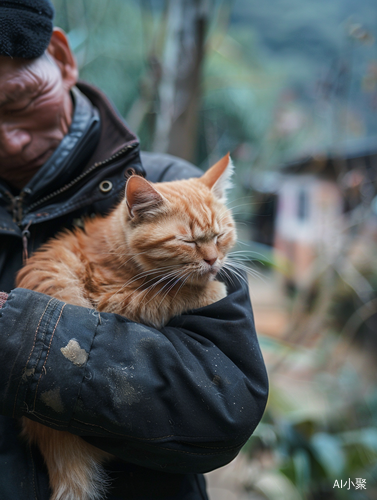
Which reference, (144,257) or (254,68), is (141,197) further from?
(254,68)

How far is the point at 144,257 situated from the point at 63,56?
810 mm

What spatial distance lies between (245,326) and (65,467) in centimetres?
62

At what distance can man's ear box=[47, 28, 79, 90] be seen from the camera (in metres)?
1.31

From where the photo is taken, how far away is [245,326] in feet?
3.22

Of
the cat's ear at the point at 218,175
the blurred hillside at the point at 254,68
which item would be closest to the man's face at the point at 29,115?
the cat's ear at the point at 218,175

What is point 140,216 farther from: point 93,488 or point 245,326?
point 93,488

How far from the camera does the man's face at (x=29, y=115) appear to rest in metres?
1.14

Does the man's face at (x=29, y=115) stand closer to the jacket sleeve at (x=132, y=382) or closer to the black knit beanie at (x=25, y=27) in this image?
the black knit beanie at (x=25, y=27)

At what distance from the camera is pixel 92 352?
87 cm

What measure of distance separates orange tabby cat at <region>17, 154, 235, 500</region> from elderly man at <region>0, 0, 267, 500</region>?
9 centimetres

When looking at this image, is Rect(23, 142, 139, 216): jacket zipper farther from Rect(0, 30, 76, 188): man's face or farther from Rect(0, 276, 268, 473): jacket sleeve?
Rect(0, 276, 268, 473): jacket sleeve

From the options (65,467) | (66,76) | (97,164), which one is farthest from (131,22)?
(65,467)

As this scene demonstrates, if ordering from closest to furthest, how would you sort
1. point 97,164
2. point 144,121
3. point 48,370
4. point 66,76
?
1. point 48,370
2. point 97,164
3. point 66,76
4. point 144,121

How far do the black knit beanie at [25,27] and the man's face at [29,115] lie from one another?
48 millimetres
